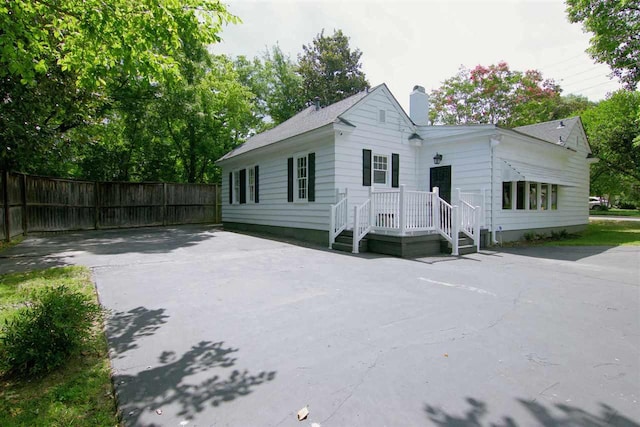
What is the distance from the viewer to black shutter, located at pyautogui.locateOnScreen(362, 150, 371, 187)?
10.8 metres

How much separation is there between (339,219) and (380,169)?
2.73m

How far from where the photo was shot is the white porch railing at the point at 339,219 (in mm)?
9766

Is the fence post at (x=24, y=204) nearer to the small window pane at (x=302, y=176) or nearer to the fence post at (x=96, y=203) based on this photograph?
the fence post at (x=96, y=203)

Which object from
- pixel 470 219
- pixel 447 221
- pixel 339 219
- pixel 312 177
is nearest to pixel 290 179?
pixel 312 177

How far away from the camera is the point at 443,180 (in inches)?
461

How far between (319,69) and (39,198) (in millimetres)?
23530

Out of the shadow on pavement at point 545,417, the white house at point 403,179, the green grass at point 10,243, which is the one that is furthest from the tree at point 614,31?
the green grass at point 10,243

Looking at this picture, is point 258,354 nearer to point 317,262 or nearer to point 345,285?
point 345,285

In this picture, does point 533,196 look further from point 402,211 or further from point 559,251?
point 402,211

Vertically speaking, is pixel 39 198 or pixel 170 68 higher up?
pixel 170 68

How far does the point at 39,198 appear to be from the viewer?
12.7 m

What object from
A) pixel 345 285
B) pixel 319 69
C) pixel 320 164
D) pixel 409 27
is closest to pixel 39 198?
pixel 320 164

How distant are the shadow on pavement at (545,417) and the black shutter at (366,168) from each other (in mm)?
8924

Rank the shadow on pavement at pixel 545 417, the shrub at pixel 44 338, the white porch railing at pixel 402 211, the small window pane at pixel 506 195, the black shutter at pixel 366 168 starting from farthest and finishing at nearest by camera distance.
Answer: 1. the small window pane at pixel 506 195
2. the black shutter at pixel 366 168
3. the white porch railing at pixel 402 211
4. the shrub at pixel 44 338
5. the shadow on pavement at pixel 545 417
